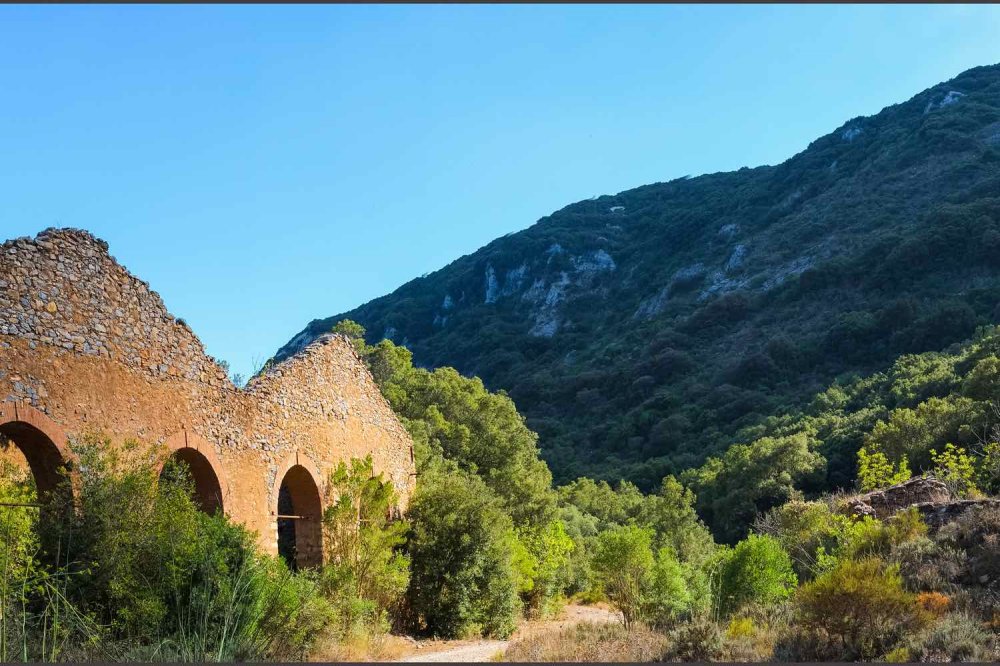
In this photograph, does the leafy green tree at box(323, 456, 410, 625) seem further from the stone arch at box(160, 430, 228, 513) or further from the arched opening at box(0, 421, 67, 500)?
the arched opening at box(0, 421, 67, 500)

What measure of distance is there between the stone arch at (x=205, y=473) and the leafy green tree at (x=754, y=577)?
24.7 feet

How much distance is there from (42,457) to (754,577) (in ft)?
33.8

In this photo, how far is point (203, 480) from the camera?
1035 cm

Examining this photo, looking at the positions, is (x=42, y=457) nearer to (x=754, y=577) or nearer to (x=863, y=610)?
(x=863, y=610)

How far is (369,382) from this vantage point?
15.0 m

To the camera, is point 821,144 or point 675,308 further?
point 821,144

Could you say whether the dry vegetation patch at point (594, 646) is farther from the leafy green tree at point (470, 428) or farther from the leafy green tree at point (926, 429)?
the leafy green tree at point (926, 429)

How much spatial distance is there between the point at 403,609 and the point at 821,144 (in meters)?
83.2

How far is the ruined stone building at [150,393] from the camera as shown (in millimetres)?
8133

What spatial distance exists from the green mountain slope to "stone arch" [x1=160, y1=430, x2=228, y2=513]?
44.1 feet

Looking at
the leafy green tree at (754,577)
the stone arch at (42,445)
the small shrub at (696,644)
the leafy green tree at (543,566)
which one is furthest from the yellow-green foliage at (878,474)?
the stone arch at (42,445)

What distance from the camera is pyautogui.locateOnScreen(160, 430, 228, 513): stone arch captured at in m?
10.1

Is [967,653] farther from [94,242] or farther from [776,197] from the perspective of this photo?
[776,197]

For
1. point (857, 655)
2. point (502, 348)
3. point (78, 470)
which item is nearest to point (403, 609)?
point (78, 470)
